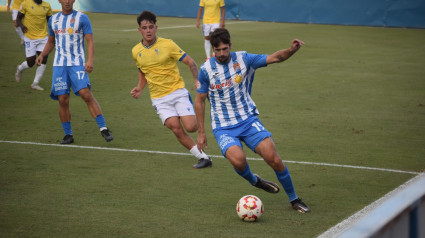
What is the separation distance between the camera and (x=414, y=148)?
9.90 m

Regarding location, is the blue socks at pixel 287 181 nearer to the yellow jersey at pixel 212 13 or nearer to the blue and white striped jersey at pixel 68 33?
the blue and white striped jersey at pixel 68 33

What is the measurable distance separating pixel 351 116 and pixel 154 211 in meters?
6.49

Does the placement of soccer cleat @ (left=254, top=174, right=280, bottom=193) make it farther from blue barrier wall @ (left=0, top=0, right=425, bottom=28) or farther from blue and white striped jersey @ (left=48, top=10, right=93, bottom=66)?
blue barrier wall @ (left=0, top=0, right=425, bottom=28)

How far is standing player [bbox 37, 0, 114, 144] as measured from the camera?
9.95m

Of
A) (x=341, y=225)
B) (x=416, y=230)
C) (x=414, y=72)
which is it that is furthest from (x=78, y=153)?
(x=414, y=72)

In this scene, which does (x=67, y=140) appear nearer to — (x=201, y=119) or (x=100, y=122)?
(x=100, y=122)

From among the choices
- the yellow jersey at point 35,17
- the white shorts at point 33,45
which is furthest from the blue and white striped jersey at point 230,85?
the white shorts at point 33,45

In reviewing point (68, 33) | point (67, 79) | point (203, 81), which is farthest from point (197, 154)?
point (68, 33)

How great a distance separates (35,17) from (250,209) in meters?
9.53

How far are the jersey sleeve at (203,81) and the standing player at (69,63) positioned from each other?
10.7ft

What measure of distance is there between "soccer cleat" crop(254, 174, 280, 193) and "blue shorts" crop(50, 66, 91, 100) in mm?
3991

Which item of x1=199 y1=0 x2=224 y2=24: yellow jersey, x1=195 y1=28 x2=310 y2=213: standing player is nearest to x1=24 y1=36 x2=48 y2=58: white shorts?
x1=199 y1=0 x2=224 y2=24: yellow jersey

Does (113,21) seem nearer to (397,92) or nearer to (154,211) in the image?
(397,92)

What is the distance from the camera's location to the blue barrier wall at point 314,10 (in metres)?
30.0
